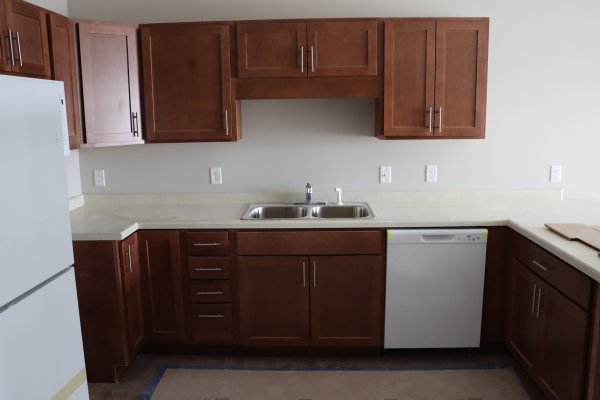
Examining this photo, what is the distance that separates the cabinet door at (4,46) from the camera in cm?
218

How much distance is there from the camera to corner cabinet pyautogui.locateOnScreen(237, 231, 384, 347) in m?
Result: 2.83

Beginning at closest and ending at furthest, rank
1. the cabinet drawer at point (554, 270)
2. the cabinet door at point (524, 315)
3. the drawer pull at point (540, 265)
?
the cabinet drawer at point (554, 270)
the drawer pull at point (540, 265)
the cabinet door at point (524, 315)

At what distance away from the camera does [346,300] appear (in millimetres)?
2889

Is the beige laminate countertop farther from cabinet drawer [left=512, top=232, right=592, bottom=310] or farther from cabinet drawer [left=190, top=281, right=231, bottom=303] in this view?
cabinet drawer [left=190, top=281, right=231, bottom=303]

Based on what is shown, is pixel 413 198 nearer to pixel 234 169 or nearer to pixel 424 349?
pixel 424 349

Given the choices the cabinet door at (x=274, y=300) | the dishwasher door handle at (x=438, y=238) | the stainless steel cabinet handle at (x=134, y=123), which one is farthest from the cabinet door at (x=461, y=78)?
the stainless steel cabinet handle at (x=134, y=123)

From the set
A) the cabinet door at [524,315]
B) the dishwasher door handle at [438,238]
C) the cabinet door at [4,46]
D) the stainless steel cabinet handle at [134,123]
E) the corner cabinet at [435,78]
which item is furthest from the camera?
the stainless steel cabinet handle at [134,123]

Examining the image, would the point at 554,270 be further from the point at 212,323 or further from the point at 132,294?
the point at 132,294

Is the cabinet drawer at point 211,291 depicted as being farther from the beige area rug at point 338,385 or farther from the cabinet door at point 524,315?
the cabinet door at point 524,315

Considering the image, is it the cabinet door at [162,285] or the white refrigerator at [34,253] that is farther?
the cabinet door at [162,285]

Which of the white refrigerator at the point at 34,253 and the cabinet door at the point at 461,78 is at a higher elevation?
the cabinet door at the point at 461,78

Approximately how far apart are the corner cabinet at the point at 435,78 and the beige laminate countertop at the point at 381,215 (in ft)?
1.60

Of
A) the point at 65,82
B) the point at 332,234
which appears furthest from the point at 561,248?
the point at 65,82

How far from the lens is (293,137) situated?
3.34 metres
